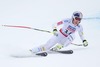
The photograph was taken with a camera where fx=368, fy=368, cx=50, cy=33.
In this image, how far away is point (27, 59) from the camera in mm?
5141

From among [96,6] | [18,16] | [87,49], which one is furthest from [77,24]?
[96,6]

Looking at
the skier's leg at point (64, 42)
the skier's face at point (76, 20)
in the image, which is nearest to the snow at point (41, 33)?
the skier's leg at point (64, 42)

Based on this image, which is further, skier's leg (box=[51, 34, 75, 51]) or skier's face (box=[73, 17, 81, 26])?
skier's face (box=[73, 17, 81, 26])

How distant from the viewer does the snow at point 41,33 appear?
5.09 metres

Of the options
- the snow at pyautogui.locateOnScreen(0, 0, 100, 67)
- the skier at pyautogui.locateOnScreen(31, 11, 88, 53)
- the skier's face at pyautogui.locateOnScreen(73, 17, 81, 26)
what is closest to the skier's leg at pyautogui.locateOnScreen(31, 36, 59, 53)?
the skier at pyautogui.locateOnScreen(31, 11, 88, 53)

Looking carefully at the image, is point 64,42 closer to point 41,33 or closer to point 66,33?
point 66,33

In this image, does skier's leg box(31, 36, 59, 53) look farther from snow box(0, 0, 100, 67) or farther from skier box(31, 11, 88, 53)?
snow box(0, 0, 100, 67)

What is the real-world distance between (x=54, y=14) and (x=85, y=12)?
2.57 ft

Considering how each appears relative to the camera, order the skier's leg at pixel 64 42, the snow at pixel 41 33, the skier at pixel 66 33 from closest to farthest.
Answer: the snow at pixel 41 33
the skier's leg at pixel 64 42
the skier at pixel 66 33

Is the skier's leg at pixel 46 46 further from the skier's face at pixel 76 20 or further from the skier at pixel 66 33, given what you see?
the skier's face at pixel 76 20

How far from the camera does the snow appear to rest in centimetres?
509

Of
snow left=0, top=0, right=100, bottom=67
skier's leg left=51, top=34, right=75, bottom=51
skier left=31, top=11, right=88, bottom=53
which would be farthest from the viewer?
skier left=31, top=11, right=88, bottom=53

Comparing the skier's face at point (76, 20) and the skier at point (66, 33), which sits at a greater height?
the skier's face at point (76, 20)

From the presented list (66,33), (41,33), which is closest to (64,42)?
(66,33)
